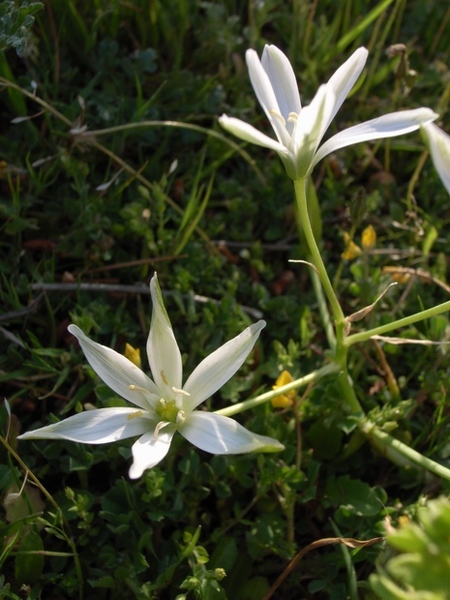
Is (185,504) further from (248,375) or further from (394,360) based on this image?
(394,360)

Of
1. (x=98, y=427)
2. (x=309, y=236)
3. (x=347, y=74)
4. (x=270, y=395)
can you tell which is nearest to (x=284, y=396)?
(x=270, y=395)

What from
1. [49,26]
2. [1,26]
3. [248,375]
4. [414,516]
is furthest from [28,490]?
[49,26]

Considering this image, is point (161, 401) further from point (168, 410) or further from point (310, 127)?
point (310, 127)

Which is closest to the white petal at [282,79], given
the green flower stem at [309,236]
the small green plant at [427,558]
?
the green flower stem at [309,236]

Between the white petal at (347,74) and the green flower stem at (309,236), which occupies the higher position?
the white petal at (347,74)

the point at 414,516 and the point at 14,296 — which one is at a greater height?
the point at 14,296

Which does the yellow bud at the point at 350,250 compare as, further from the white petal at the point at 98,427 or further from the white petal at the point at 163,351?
the white petal at the point at 98,427

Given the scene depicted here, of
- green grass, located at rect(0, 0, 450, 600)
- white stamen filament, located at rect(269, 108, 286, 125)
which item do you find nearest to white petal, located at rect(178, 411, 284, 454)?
green grass, located at rect(0, 0, 450, 600)
